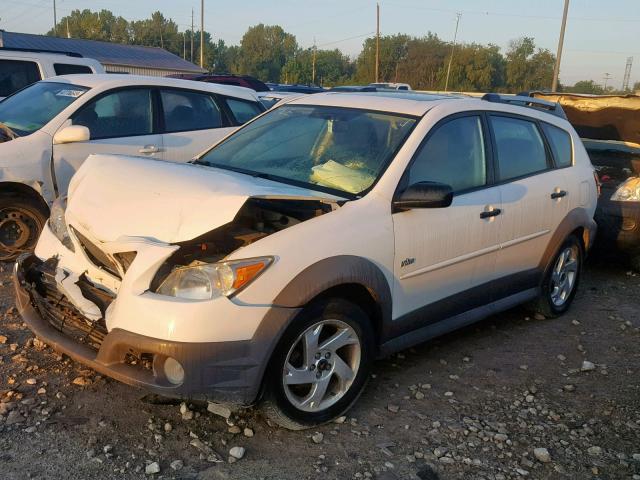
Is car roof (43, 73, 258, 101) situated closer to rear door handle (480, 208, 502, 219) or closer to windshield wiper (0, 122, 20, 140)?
windshield wiper (0, 122, 20, 140)

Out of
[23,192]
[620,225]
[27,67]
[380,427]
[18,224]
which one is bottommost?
[380,427]

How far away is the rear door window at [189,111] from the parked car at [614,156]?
13.9 feet

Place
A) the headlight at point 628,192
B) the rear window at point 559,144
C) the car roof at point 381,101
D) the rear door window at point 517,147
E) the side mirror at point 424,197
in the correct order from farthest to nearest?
the headlight at point 628,192, the rear window at point 559,144, the rear door window at point 517,147, the car roof at point 381,101, the side mirror at point 424,197

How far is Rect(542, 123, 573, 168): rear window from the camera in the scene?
5340 mm

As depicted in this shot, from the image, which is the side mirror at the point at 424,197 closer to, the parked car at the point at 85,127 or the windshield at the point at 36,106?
the parked car at the point at 85,127

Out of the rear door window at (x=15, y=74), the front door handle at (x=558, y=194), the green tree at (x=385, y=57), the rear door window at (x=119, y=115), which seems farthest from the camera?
the green tree at (x=385, y=57)

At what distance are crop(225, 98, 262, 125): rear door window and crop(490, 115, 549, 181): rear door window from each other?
3.43 m

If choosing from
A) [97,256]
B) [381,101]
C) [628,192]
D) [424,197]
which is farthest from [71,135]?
[628,192]

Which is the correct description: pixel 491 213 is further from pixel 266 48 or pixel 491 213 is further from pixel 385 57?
pixel 266 48

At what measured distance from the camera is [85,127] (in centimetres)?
597

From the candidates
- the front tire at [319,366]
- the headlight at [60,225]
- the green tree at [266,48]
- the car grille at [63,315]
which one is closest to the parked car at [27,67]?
the headlight at [60,225]

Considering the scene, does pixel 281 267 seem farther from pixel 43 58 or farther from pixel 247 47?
pixel 247 47

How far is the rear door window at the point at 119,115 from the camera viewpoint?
6.27m

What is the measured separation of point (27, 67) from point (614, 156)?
7628 millimetres
